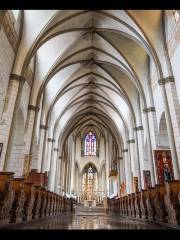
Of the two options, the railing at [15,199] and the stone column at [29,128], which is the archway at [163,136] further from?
the railing at [15,199]

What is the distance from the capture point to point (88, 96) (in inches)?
1037

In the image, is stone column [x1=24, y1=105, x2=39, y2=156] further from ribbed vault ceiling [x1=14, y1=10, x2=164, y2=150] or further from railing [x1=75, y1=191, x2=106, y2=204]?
railing [x1=75, y1=191, x2=106, y2=204]

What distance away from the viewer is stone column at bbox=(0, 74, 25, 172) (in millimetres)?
10284

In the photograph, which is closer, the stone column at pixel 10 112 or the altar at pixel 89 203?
the stone column at pixel 10 112

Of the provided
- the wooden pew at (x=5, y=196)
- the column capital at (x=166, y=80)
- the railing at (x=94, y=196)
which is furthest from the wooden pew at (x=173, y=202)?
the railing at (x=94, y=196)

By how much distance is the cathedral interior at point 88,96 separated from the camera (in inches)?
288

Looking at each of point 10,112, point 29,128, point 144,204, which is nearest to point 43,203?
point 144,204

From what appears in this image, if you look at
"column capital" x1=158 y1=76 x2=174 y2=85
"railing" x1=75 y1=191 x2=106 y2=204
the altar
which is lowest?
the altar

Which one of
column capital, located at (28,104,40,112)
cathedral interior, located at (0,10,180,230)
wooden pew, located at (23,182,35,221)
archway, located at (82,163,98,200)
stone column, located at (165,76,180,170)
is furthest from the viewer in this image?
archway, located at (82,163,98,200)

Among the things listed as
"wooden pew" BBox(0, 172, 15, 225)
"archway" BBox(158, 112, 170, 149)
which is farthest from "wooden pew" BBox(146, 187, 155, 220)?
"archway" BBox(158, 112, 170, 149)

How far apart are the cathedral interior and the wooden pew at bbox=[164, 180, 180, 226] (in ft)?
0.09

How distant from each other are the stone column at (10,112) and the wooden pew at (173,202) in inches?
281

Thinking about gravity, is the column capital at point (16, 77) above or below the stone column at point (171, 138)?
above

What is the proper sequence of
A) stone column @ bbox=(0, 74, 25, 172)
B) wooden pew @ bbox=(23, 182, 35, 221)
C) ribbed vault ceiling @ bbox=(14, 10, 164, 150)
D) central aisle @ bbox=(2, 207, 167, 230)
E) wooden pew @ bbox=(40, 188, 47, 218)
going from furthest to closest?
ribbed vault ceiling @ bbox=(14, 10, 164, 150) → stone column @ bbox=(0, 74, 25, 172) → wooden pew @ bbox=(40, 188, 47, 218) → wooden pew @ bbox=(23, 182, 35, 221) → central aisle @ bbox=(2, 207, 167, 230)
